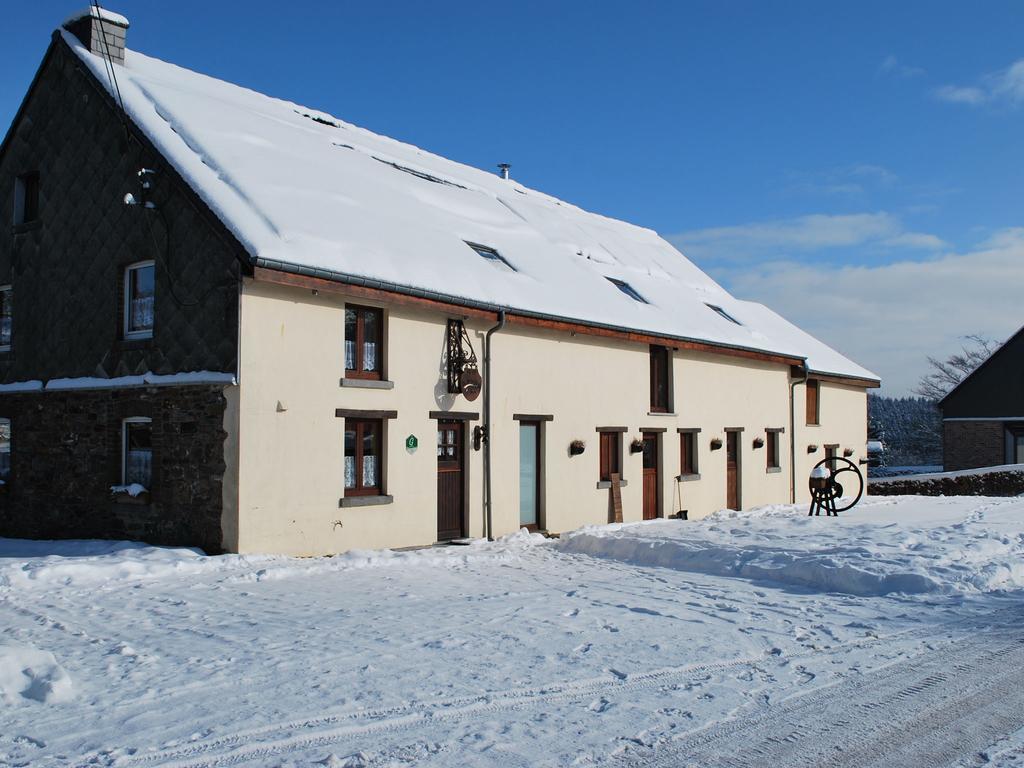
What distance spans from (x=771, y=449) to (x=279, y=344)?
16.5 m

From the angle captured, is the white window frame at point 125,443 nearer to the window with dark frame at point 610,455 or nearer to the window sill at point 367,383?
the window sill at point 367,383

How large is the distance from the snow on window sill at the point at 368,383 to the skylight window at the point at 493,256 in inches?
177

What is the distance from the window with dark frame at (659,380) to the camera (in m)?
20.4

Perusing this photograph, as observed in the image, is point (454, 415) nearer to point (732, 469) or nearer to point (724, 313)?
point (732, 469)

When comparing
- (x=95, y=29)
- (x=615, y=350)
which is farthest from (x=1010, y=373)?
(x=95, y=29)

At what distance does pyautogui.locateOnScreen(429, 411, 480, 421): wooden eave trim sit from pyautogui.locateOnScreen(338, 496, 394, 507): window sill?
1608 millimetres

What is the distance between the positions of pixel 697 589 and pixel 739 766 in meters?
5.78

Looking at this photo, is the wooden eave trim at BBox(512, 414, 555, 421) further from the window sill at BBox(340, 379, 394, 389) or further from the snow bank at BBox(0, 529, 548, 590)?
the window sill at BBox(340, 379, 394, 389)

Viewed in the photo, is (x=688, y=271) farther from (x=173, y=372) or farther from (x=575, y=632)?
(x=575, y=632)

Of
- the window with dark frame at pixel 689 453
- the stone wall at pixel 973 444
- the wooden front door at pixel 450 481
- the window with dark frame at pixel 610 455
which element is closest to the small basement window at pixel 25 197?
the wooden front door at pixel 450 481

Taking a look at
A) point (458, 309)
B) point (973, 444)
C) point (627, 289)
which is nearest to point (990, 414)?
point (973, 444)

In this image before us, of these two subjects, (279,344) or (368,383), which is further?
(368,383)

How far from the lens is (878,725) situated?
5.62 metres

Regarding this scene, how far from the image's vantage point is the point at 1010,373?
42.0 meters
